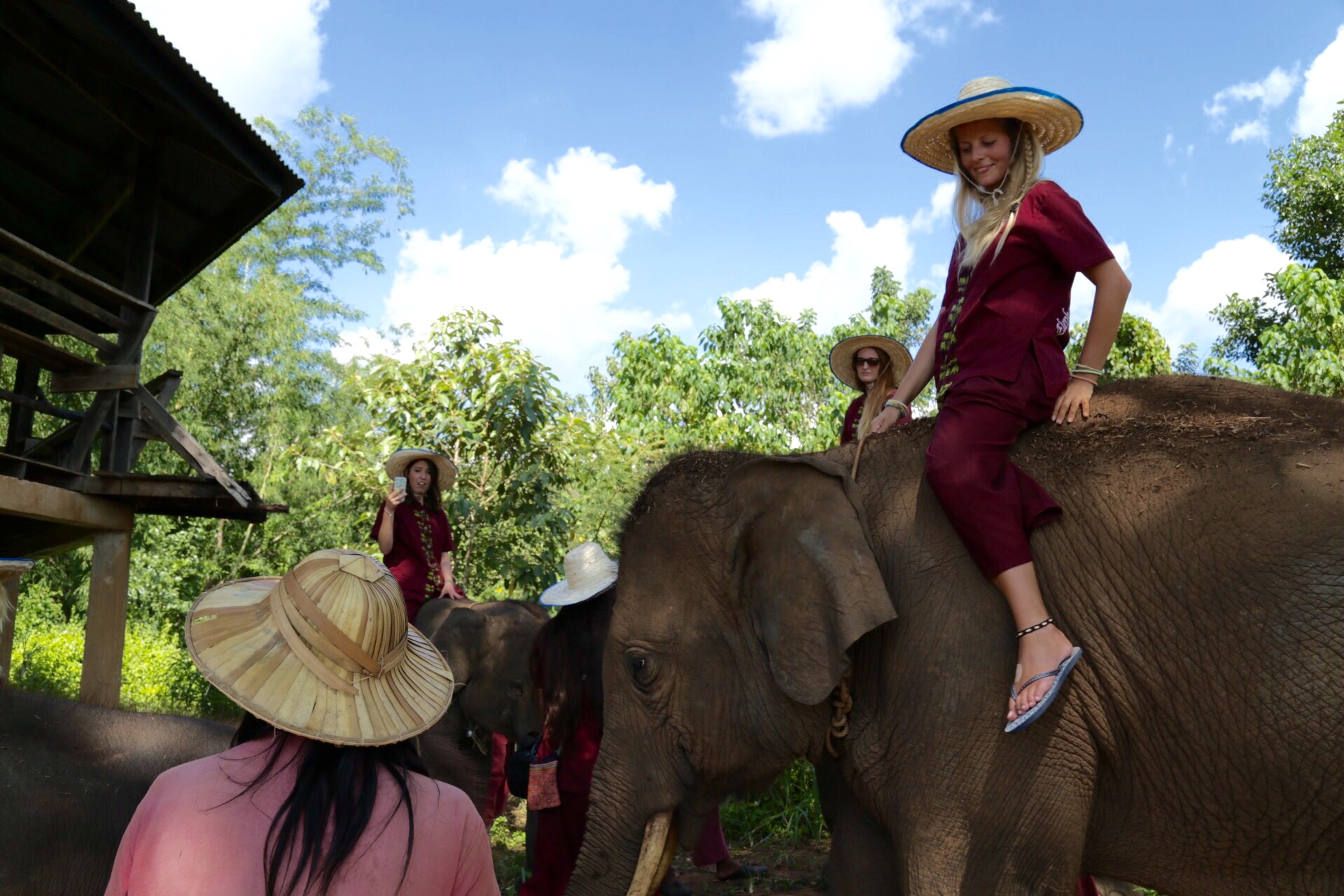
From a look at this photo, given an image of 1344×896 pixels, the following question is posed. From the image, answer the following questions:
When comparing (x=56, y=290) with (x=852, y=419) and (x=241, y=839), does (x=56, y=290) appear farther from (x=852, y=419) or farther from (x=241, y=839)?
Result: (x=241, y=839)

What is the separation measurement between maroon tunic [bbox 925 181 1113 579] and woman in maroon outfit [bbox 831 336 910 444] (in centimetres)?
222

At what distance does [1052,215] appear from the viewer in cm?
302

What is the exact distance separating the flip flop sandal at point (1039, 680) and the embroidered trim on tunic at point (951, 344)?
882 mm

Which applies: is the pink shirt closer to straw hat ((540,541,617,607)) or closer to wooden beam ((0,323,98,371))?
straw hat ((540,541,617,607))

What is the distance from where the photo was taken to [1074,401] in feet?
9.98

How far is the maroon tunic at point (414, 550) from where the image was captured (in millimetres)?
7547

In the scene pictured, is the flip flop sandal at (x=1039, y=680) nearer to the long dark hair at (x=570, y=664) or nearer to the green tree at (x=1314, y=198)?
the long dark hair at (x=570, y=664)

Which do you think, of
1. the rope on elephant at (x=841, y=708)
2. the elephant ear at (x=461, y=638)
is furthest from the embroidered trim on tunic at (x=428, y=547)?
the rope on elephant at (x=841, y=708)

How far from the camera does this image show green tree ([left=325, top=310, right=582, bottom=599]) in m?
10.0

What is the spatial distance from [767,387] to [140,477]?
1573 centimetres

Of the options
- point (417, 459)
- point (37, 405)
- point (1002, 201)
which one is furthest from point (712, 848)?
point (37, 405)

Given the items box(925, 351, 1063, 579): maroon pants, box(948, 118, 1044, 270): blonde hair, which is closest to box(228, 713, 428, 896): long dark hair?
box(925, 351, 1063, 579): maroon pants

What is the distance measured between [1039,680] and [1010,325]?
1.04 m

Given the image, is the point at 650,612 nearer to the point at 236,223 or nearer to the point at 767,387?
the point at 236,223
